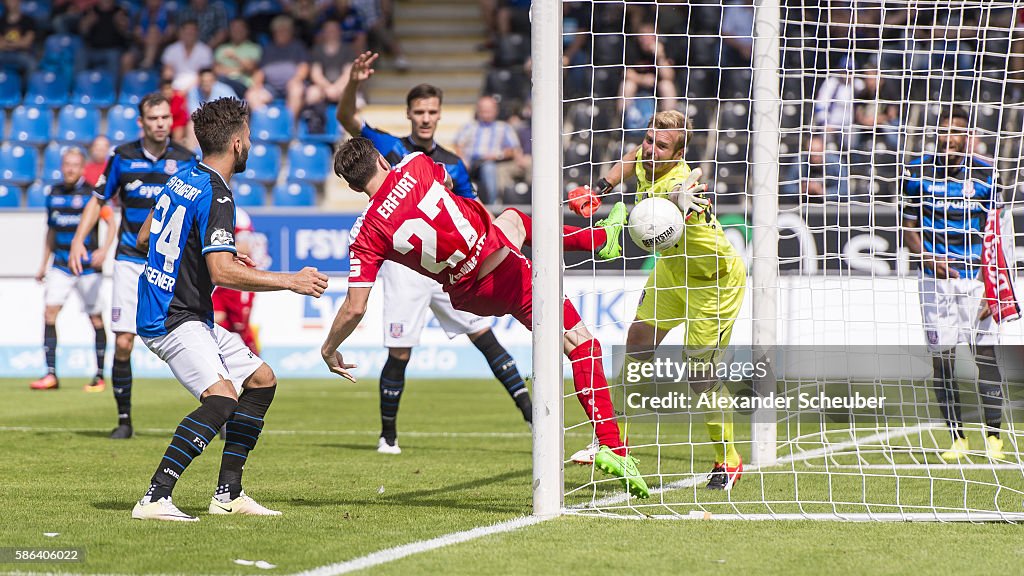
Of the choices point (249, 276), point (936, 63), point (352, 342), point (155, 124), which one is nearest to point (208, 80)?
point (352, 342)

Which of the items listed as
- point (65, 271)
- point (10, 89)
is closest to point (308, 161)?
point (65, 271)

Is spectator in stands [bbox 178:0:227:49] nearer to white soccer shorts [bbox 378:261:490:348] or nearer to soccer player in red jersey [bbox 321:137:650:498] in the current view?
white soccer shorts [bbox 378:261:490:348]

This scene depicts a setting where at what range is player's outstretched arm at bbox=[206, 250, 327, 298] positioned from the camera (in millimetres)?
5383

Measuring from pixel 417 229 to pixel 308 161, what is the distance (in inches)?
535

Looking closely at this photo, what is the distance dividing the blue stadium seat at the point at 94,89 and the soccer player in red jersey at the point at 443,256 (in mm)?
16259

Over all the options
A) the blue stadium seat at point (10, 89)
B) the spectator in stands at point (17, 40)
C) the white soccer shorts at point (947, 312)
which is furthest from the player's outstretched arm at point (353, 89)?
the spectator in stands at point (17, 40)

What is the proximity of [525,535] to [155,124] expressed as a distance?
5068 mm

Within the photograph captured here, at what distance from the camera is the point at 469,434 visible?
32.7 ft

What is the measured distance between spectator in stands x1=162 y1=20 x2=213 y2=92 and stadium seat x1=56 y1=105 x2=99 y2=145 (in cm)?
145

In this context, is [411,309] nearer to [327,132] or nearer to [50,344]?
[50,344]

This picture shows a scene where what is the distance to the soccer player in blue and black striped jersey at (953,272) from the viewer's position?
8.39 metres

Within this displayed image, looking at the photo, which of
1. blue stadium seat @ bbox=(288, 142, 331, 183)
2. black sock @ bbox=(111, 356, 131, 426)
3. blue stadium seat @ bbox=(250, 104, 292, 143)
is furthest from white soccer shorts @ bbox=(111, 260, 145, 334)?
blue stadium seat @ bbox=(250, 104, 292, 143)

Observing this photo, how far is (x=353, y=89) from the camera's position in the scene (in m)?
7.31

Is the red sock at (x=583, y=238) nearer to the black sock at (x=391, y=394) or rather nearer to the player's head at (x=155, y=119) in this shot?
the black sock at (x=391, y=394)
